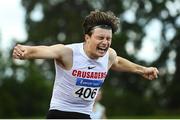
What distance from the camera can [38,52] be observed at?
5.50 m

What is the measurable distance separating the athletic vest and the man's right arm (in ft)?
0.64

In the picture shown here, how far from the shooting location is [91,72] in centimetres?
595

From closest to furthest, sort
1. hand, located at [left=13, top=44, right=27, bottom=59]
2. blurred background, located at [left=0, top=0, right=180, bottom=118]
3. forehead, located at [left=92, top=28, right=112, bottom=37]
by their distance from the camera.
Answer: hand, located at [left=13, top=44, right=27, bottom=59] < forehead, located at [left=92, top=28, right=112, bottom=37] < blurred background, located at [left=0, top=0, right=180, bottom=118]

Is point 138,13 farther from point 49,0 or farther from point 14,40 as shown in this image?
point 14,40

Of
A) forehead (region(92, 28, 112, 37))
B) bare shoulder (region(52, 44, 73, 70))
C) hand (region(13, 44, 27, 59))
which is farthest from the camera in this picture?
forehead (region(92, 28, 112, 37))

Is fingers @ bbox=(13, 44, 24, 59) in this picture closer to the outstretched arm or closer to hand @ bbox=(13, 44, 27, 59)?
hand @ bbox=(13, 44, 27, 59)

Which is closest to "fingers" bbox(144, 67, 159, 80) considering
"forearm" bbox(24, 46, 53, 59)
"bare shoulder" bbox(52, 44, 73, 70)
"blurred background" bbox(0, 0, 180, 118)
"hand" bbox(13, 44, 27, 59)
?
"bare shoulder" bbox(52, 44, 73, 70)

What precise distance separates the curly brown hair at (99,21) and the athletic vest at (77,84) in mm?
229

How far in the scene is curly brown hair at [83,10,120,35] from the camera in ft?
19.7

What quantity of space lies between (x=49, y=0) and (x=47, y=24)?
184 centimetres

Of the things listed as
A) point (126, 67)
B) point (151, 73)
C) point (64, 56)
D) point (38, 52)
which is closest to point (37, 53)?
point (38, 52)

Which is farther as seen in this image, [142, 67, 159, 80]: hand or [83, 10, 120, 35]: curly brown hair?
[142, 67, 159, 80]: hand

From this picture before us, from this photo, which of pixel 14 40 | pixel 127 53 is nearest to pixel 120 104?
pixel 127 53

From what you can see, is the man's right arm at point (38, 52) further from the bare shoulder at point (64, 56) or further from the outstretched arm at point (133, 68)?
the outstretched arm at point (133, 68)
